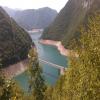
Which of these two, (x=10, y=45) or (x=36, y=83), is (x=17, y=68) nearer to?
(x=10, y=45)

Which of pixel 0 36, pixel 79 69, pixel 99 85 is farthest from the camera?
pixel 0 36

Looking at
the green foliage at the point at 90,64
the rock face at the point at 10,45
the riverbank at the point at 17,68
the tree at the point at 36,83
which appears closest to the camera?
the green foliage at the point at 90,64

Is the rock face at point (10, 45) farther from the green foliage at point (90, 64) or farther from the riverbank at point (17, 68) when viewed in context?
the green foliage at point (90, 64)

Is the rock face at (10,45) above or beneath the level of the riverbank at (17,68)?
above

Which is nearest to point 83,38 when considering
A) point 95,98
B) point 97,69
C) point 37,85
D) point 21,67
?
point 97,69

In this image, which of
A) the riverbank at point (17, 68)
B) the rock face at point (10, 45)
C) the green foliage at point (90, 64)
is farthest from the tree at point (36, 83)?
the rock face at point (10, 45)

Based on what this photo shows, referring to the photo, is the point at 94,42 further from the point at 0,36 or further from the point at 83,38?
the point at 0,36

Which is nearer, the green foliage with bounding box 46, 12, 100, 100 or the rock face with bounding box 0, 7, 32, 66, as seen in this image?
the green foliage with bounding box 46, 12, 100, 100

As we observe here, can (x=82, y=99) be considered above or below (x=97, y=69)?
below

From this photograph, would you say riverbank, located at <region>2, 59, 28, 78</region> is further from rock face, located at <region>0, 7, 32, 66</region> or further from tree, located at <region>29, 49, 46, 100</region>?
tree, located at <region>29, 49, 46, 100</region>

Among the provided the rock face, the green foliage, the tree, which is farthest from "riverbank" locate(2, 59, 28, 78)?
the green foliage

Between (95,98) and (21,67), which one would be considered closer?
(95,98)
